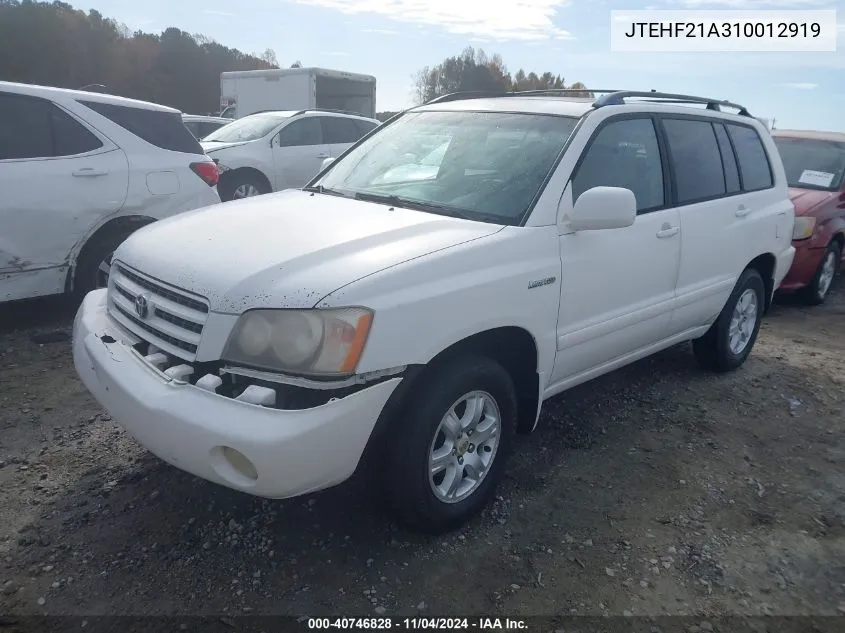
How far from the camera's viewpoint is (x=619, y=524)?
3070 mm

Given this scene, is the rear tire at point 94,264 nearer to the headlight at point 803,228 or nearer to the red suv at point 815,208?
the red suv at point 815,208

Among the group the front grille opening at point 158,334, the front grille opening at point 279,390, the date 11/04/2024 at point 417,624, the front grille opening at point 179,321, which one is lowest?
the date 11/04/2024 at point 417,624

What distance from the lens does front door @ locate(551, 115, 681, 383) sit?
10.6 feet

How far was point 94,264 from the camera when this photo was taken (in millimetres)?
5066

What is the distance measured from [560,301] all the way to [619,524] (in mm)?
1015

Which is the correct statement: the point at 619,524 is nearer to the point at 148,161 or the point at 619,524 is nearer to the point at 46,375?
the point at 46,375

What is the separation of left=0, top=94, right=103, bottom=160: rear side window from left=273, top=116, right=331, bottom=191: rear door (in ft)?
15.9

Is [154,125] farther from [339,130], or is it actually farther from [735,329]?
[339,130]

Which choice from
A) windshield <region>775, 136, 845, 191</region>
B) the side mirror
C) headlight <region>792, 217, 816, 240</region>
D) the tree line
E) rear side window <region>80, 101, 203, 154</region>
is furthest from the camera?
the tree line

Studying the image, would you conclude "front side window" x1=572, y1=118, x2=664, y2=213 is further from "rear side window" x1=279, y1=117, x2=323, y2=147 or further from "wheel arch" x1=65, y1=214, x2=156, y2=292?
"rear side window" x1=279, y1=117, x2=323, y2=147

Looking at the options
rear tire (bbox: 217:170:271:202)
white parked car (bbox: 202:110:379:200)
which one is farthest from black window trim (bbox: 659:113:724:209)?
rear tire (bbox: 217:170:271:202)

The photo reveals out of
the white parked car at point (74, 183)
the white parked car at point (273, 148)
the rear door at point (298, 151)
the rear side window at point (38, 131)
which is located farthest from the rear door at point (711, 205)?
the rear door at point (298, 151)

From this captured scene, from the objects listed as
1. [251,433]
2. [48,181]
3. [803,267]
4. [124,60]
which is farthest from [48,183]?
[124,60]

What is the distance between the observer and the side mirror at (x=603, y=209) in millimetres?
3047
